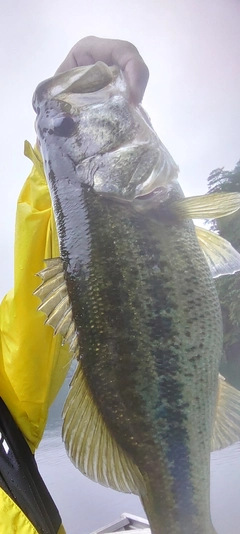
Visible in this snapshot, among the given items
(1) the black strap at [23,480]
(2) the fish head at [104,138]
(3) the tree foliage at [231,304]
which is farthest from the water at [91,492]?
(2) the fish head at [104,138]

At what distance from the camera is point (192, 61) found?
101 cm

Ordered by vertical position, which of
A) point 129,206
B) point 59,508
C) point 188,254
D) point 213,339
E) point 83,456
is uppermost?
point 129,206

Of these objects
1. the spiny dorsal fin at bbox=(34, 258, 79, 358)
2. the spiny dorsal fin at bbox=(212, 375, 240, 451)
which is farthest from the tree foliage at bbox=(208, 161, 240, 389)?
the spiny dorsal fin at bbox=(34, 258, 79, 358)

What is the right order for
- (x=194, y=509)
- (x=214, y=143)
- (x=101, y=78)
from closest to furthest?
(x=194, y=509), (x=101, y=78), (x=214, y=143)

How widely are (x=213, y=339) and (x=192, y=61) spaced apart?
2.10 feet

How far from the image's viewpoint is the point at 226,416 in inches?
29.5

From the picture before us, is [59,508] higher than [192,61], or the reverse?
[192,61]

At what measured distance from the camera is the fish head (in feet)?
2.63

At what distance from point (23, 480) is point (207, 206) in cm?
81

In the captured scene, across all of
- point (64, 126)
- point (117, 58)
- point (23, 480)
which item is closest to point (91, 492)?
point (23, 480)

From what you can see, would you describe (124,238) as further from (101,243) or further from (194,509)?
(194,509)

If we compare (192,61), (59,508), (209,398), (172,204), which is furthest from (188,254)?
(59,508)

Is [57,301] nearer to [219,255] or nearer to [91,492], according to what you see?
[219,255]

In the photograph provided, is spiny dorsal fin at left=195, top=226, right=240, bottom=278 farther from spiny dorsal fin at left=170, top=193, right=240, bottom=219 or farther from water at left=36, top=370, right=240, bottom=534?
water at left=36, top=370, right=240, bottom=534
